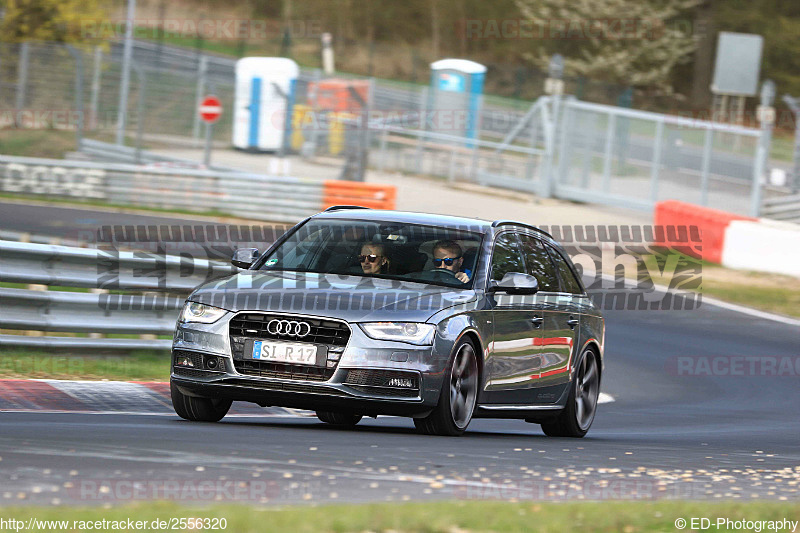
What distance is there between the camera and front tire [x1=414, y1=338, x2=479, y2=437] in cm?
859

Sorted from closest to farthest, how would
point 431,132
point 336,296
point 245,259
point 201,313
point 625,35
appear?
point 336,296 → point 201,313 → point 245,259 → point 431,132 → point 625,35

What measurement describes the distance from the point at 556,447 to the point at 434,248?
1.57 m

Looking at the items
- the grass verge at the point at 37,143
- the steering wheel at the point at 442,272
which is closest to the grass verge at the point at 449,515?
the steering wheel at the point at 442,272

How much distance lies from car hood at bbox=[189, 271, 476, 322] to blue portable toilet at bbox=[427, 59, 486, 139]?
26649mm

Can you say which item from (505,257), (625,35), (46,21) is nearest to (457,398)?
(505,257)

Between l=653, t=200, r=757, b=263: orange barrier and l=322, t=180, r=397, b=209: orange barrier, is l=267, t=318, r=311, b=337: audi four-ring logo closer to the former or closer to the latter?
l=653, t=200, r=757, b=263: orange barrier

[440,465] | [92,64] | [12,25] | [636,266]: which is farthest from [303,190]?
[440,465]

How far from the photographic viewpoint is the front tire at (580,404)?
10656mm

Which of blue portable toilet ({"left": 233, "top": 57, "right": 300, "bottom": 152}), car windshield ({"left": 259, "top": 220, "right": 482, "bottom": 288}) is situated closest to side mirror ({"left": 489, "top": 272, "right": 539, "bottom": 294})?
car windshield ({"left": 259, "top": 220, "right": 482, "bottom": 288})

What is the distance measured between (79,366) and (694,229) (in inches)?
618

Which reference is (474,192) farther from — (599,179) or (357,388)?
(357,388)

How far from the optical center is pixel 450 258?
9.38 metres

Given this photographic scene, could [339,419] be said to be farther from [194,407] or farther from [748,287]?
[748,287]

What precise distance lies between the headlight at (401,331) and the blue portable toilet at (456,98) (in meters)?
27.2
